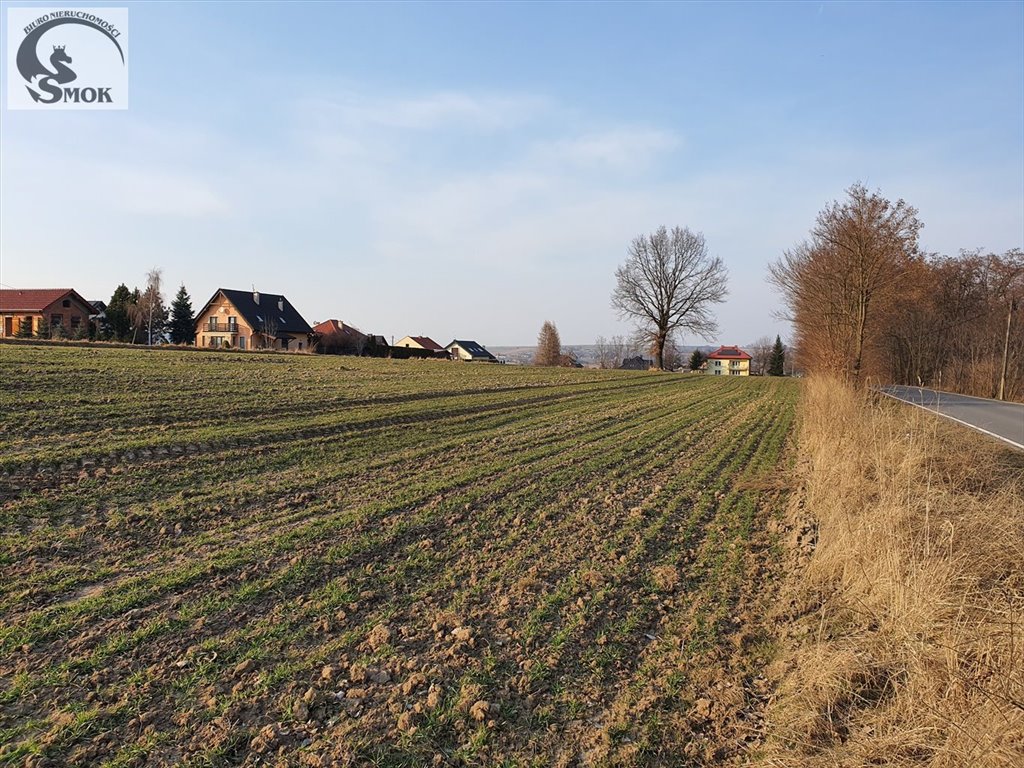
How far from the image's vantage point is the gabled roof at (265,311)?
5744 centimetres

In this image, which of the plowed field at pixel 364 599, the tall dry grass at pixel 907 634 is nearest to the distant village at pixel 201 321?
the plowed field at pixel 364 599

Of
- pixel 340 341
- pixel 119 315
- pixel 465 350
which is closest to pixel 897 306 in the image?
pixel 340 341

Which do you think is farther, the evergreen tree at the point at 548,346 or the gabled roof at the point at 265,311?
the evergreen tree at the point at 548,346

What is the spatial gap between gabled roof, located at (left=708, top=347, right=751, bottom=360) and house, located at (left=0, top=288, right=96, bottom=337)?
10934 centimetres

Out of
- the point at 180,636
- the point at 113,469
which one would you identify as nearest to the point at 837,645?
the point at 180,636

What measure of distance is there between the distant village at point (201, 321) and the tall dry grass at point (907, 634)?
46.6 metres

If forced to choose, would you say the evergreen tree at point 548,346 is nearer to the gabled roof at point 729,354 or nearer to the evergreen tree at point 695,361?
the evergreen tree at point 695,361

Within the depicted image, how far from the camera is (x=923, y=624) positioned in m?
3.64

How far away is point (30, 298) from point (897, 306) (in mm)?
61560

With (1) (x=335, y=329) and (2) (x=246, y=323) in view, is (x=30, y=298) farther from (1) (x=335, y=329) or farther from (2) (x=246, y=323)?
(1) (x=335, y=329)

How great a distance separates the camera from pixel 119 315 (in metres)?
48.6

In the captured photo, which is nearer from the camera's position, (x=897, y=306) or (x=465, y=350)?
(x=897, y=306)

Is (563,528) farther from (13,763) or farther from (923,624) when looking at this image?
(13,763)

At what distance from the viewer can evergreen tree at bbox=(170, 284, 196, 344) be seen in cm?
5738
